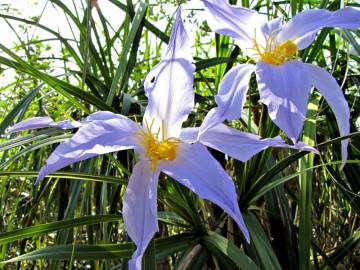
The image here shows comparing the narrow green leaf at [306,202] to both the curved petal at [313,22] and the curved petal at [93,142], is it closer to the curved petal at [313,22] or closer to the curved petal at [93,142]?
the curved petal at [313,22]

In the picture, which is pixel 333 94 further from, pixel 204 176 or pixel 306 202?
pixel 306 202

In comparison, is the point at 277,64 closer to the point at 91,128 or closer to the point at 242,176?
the point at 91,128

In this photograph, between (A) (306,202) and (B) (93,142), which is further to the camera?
(A) (306,202)

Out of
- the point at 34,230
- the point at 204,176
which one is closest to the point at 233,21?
the point at 204,176

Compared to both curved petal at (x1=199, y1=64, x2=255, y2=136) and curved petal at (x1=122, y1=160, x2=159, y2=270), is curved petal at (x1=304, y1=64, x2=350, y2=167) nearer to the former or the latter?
curved petal at (x1=199, y1=64, x2=255, y2=136)

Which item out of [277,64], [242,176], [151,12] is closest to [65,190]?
[242,176]

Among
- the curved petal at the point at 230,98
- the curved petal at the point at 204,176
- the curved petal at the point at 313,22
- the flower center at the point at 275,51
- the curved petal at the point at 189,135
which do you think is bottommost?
the curved petal at the point at 204,176

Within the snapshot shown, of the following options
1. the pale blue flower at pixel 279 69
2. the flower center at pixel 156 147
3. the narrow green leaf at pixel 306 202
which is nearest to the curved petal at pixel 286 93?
the pale blue flower at pixel 279 69
